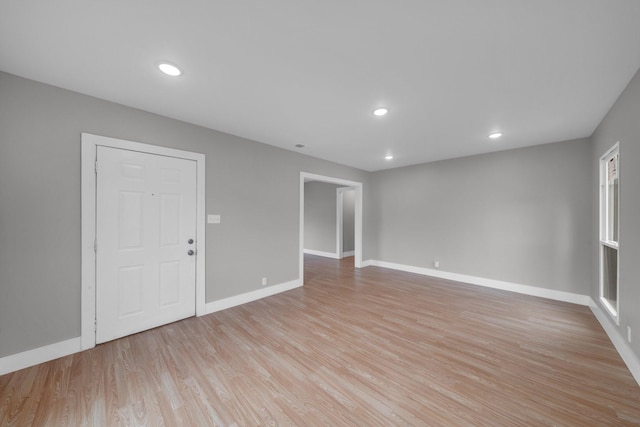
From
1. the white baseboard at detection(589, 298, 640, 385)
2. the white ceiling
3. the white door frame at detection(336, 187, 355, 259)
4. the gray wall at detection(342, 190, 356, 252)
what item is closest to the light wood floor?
the white baseboard at detection(589, 298, 640, 385)

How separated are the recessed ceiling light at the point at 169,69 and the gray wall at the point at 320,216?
5671 millimetres

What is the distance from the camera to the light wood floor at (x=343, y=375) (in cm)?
156

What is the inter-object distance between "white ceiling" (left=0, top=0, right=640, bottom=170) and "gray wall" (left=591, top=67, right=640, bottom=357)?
194 millimetres

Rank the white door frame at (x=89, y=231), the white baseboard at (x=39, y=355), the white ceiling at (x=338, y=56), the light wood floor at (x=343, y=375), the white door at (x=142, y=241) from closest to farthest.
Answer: the white ceiling at (x=338, y=56) < the light wood floor at (x=343, y=375) < the white baseboard at (x=39, y=355) < the white door frame at (x=89, y=231) < the white door at (x=142, y=241)

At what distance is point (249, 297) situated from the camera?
3584mm

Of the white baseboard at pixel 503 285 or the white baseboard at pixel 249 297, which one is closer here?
the white baseboard at pixel 249 297

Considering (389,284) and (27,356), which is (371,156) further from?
(27,356)

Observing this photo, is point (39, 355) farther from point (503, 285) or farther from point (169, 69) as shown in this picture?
point (503, 285)

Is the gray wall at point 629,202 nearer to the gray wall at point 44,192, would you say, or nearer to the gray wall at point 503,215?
the gray wall at point 503,215

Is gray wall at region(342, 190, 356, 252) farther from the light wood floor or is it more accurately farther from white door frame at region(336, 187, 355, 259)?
the light wood floor

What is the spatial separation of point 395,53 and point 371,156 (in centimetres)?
299

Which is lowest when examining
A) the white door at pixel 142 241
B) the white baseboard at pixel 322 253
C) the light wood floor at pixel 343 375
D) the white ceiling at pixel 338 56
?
the light wood floor at pixel 343 375

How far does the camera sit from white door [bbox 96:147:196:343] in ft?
7.86

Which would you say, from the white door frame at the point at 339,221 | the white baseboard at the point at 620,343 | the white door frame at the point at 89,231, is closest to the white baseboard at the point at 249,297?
the white door frame at the point at 89,231
